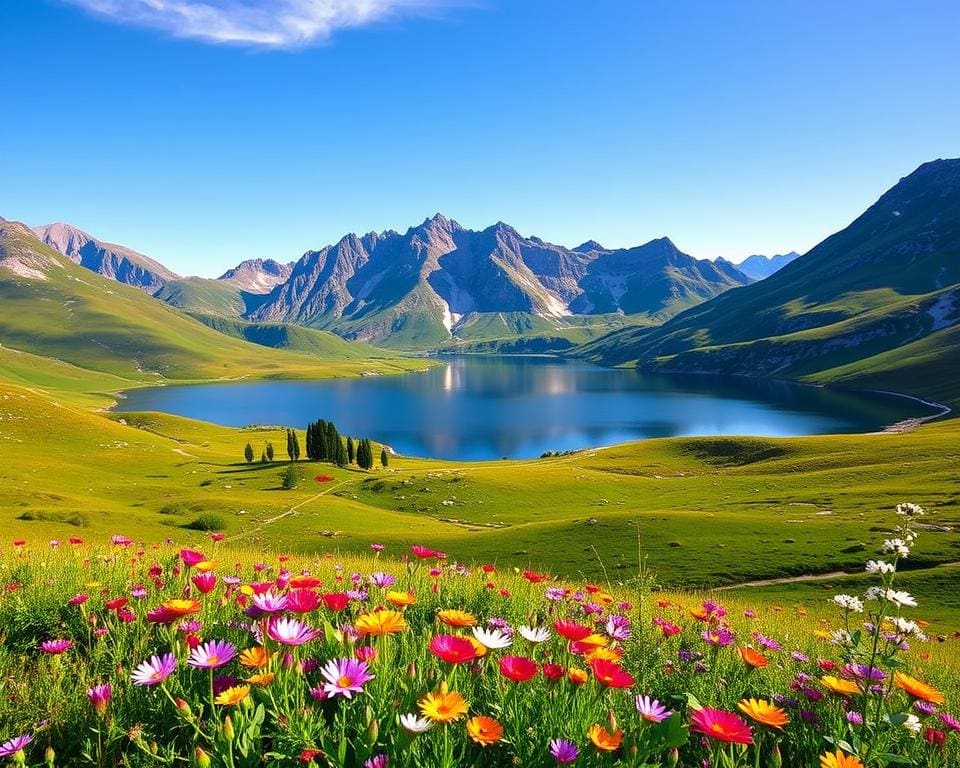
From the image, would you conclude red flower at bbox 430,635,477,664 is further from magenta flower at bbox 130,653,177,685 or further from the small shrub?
the small shrub

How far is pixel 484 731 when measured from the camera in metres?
2.42

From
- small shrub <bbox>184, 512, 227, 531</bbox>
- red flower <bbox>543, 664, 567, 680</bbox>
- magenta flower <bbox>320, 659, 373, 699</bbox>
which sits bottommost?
small shrub <bbox>184, 512, 227, 531</bbox>

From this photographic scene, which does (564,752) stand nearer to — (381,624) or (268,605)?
(381,624)

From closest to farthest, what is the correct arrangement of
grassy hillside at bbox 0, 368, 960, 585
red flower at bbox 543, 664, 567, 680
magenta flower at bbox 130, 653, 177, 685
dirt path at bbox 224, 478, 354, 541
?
magenta flower at bbox 130, 653, 177, 685 < red flower at bbox 543, 664, 567, 680 < grassy hillside at bbox 0, 368, 960, 585 < dirt path at bbox 224, 478, 354, 541

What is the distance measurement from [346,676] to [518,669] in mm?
892

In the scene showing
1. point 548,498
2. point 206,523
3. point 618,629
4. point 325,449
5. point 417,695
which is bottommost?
point 548,498

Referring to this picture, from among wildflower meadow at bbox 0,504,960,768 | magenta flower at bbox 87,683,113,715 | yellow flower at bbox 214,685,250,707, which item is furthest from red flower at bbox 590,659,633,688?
magenta flower at bbox 87,683,113,715

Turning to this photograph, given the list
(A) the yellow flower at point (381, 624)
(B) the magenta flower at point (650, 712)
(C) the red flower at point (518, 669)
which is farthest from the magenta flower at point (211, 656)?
(B) the magenta flower at point (650, 712)

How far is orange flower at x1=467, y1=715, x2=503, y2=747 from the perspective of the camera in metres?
2.30

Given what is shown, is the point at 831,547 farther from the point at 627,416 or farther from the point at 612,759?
the point at 627,416

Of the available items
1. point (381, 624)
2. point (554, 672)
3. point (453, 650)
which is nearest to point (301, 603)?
point (381, 624)

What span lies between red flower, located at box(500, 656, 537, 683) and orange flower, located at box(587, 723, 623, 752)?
1.19 ft

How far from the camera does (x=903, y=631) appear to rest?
12.0 ft

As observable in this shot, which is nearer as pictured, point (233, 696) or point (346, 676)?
point (233, 696)
